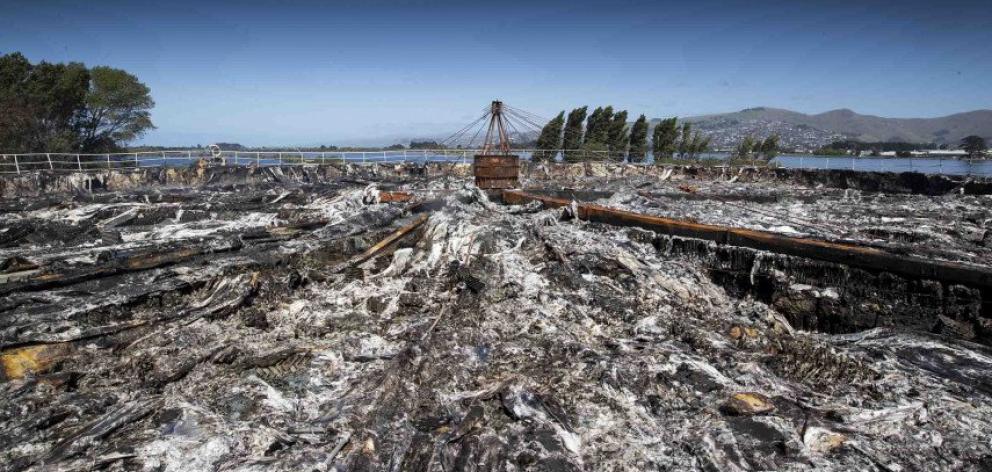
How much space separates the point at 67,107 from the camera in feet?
93.9

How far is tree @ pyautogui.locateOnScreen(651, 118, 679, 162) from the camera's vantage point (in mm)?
39969

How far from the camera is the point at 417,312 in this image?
22.5 feet

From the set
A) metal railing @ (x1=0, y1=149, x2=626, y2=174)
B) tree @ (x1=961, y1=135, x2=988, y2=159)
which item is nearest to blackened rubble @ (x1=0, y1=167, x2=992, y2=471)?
metal railing @ (x1=0, y1=149, x2=626, y2=174)

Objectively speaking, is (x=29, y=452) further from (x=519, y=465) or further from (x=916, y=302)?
(x=916, y=302)

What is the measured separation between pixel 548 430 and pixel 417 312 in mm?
3228

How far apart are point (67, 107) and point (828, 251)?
37247mm

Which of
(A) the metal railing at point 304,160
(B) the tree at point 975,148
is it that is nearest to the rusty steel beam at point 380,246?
(A) the metal railing at point 304,160

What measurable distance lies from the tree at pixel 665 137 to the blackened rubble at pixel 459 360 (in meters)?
31.8

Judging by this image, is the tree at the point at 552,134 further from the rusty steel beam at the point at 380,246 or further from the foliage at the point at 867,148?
the rusty steel beam at the point at 380,246

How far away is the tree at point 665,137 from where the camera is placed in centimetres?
3997

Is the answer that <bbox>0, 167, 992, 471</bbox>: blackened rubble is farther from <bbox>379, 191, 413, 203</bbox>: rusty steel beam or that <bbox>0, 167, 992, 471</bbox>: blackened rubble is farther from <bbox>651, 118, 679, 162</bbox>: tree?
Answer: <bbox>651, 118, 679, 162</bbox>: tree

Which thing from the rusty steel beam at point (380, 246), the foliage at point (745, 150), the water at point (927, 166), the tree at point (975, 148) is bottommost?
the rusty steel beam at point (380, 246)

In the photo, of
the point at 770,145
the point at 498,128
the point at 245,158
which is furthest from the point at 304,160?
the point at 770,145

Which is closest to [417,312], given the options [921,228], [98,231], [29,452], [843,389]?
[29,452]
